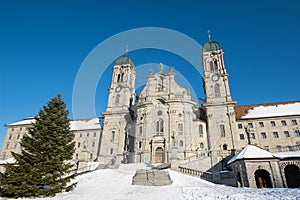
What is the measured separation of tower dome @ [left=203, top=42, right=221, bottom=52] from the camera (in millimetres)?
46912

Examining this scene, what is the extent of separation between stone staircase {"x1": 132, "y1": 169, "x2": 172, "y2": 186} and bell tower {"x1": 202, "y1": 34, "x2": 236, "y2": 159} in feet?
61.6

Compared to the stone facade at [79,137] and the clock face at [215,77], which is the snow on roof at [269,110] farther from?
the stone facade at [79,137]

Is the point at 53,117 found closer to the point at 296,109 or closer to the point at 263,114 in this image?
the point at 263,114

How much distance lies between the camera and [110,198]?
12391mm

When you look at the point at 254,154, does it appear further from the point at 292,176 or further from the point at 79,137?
the point at 79,137

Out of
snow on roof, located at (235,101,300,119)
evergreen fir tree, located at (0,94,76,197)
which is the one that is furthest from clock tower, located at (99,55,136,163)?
snow on roof, located at (235,101,300,119)

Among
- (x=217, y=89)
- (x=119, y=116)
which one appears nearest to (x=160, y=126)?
(x=119, y=116)

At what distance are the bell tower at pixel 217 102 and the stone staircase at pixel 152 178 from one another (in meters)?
18.8

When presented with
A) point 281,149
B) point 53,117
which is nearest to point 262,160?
point 281,149

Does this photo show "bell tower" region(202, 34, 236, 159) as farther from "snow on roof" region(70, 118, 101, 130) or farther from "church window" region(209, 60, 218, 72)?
"snow on roof" region(70, 118, 101, 130)

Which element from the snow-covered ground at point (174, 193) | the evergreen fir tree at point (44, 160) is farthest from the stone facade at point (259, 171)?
the evergreen fir tree at point (44, 160)

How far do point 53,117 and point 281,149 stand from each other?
28.4 meters

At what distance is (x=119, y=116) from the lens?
4434cm

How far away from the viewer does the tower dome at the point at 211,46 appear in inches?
1847
